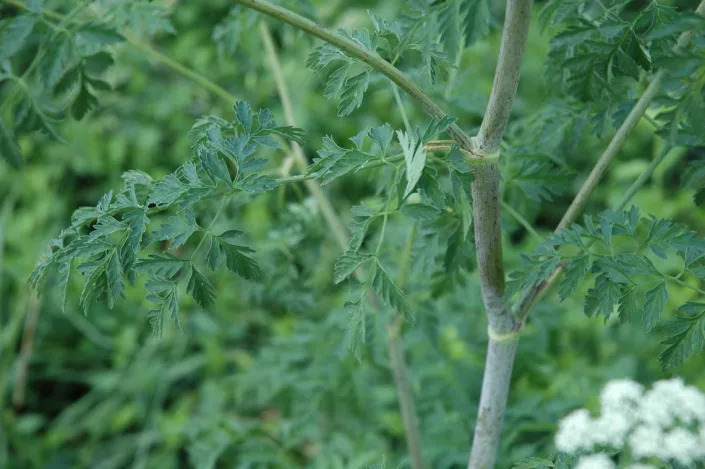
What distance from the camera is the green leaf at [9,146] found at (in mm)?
1496

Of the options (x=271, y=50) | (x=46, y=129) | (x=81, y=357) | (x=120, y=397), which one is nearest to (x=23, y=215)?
(x=81, y=357)

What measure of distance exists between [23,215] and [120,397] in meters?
0.94

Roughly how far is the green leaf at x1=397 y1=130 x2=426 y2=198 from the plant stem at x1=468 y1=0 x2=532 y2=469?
0.13 meters

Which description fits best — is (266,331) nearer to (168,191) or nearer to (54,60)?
(54,60)

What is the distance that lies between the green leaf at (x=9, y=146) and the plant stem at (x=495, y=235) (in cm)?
82

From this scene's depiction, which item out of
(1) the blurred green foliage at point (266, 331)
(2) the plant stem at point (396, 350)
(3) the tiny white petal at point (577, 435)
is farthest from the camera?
(1) the blurred green foliage at point (266, 331)

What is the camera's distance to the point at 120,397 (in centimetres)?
321

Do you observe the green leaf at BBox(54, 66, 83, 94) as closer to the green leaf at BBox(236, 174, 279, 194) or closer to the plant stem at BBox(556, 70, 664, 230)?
the green leaf at BBox(236, 174, 279, 194)

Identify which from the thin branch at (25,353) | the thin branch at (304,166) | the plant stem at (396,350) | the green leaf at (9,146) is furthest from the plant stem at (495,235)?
the thin branch at (25,353)

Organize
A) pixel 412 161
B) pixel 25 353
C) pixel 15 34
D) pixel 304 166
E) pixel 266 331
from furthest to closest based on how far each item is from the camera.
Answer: pixel 266 331 < pixel 25 353 < pixel 304 166 < pixel 15 34 < pixel 412 161

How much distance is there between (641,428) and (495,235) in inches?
14.7

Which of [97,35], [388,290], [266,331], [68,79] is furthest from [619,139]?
[266,331]

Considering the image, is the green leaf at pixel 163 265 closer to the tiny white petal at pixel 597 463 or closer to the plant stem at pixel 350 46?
the plant stem at pixel 350 46

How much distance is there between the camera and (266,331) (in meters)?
3.48
